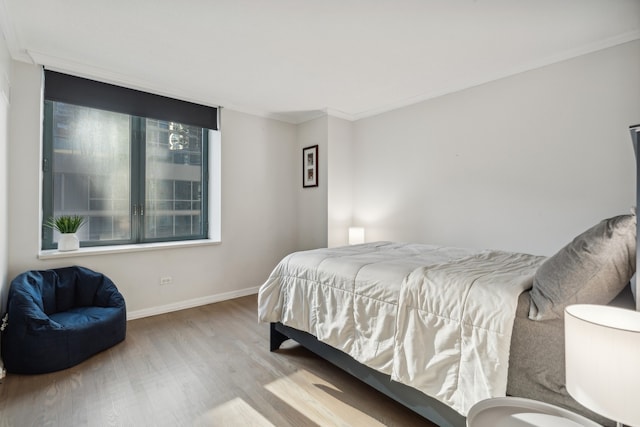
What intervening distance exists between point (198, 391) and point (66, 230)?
2.10 meters

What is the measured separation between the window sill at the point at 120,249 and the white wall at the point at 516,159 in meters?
2.30

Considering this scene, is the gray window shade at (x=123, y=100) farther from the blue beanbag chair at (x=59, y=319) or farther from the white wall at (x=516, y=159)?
the white wall at (x=516, y=159)

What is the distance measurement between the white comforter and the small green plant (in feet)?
6.78

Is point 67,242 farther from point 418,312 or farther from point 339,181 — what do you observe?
point 418,312

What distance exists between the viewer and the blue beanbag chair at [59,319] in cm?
211

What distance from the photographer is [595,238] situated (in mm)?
1106

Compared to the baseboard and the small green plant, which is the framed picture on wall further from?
the small green plant

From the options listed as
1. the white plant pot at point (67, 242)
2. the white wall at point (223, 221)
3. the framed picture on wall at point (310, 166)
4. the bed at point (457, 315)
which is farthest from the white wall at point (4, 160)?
the framed picture on wall at point (310, 166)

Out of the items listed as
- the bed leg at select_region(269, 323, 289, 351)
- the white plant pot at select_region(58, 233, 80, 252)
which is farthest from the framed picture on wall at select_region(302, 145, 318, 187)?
the white plant pot at select_region(58, 233, 80, 252)

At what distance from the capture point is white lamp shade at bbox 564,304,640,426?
74 centimetres

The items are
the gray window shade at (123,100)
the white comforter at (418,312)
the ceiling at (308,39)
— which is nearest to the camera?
the white comforter at (418,312)

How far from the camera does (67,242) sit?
288cm

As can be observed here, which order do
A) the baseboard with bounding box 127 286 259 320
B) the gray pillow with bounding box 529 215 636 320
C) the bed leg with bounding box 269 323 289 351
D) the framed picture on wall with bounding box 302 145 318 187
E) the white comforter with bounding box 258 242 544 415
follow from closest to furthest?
1. the gray pillow with bounding box 529 215 636 320
2. the white comforter with bounding box 258 242 544 415
3. the bed leg with bounding box 269 323 289 351
4. the baseboard with bounding box 127 286 259 320
5. the framed picture on wall with bounding box 302 145 318 187

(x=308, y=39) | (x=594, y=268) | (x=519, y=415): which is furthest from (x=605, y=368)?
(x=308, y=39)
